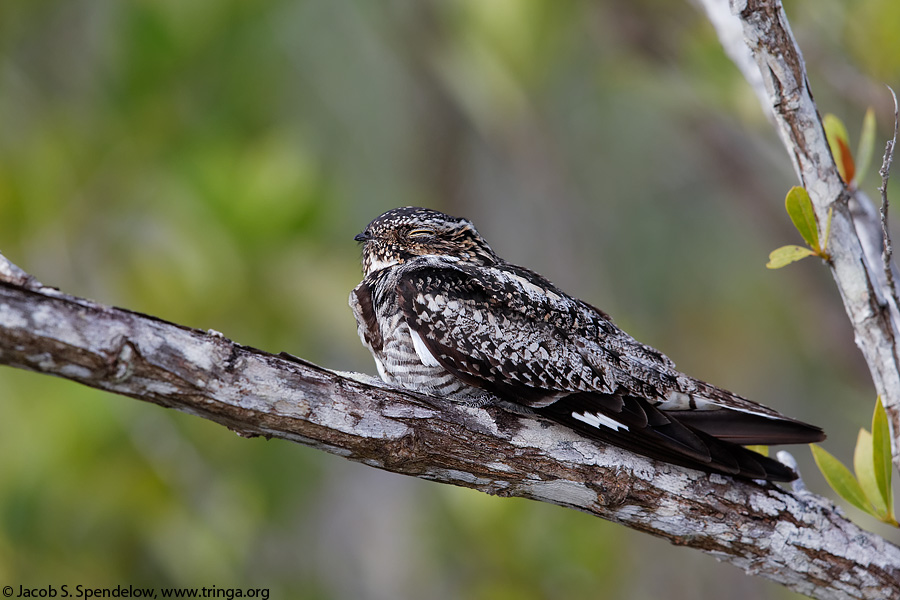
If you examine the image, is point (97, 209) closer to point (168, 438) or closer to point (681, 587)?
point (168, 438)

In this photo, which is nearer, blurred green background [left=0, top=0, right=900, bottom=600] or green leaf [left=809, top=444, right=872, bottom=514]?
green leaf [left=809, top=444, right=872, bottom=514]

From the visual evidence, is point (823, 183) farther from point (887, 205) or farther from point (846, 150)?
point (846, 150)

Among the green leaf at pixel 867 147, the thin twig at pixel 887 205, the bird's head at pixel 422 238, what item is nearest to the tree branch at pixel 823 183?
the thin twig at pixel 887 205

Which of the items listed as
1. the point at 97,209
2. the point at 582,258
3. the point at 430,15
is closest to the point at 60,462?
the point at 97,209

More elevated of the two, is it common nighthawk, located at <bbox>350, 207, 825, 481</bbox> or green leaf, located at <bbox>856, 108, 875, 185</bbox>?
green leaf, located at <bbox>856, 108, 875, 185</bbox>

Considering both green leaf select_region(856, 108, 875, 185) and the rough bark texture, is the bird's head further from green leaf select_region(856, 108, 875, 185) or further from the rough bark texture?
green leaf select_region(856, 108, 875, 185)

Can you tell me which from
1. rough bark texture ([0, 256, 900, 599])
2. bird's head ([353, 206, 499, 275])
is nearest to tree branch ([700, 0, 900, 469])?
rough bark texture ([0, 256, 900, 599])

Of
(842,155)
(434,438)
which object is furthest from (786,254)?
(434,438)
